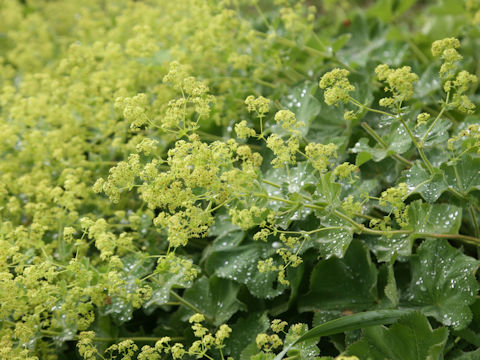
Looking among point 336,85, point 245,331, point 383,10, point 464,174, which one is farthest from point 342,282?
point 383,10

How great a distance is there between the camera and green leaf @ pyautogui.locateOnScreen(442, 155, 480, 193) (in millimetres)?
1152

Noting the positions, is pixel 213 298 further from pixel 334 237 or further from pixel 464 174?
pixel 464 174

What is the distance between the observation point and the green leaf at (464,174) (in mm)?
1152

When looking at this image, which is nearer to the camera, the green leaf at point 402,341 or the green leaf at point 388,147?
the green leaf at point 402,341

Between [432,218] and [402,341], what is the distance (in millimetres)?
287

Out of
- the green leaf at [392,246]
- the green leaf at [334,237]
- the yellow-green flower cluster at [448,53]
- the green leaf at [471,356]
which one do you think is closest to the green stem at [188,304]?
the green leaf at [334,237]

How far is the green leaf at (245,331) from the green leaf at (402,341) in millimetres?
255

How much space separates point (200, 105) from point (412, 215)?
0.54m

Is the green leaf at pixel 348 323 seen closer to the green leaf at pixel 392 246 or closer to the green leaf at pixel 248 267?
the green leaf at pixel 392 246

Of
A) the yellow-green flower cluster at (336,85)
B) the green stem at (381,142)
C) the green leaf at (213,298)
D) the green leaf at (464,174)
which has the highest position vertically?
the yellow-green flower cluster at (336,85)

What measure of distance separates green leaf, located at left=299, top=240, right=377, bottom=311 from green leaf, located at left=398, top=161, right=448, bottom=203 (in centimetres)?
21

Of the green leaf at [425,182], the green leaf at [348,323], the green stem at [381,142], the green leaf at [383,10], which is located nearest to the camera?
the green leaf at [348,323]

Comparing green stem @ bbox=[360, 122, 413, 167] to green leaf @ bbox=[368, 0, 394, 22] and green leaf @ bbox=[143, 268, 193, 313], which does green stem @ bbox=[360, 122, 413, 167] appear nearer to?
green leaf @ bbox=[143, 268, 193, 313]

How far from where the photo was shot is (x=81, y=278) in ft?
3.76
